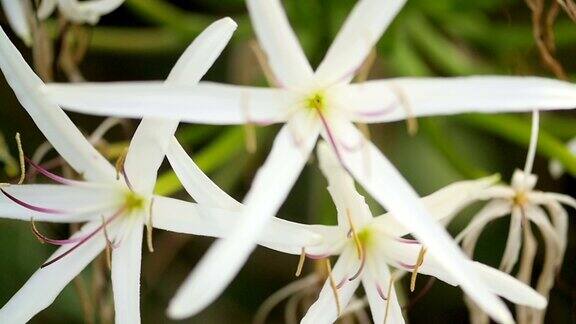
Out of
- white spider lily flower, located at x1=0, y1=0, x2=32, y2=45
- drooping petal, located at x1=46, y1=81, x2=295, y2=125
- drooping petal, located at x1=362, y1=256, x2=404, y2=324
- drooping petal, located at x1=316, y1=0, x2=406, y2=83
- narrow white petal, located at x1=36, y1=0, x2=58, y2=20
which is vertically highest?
white spider lily flower, located at x1=0, y1=0, x2=32, y2=45

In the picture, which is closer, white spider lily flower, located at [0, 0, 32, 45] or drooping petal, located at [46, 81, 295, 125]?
drooping petal, located at [46, 81, 295, 125]

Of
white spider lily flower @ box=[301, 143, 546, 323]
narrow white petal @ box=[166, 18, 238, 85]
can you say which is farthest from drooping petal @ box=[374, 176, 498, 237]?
narrow white petal @ box=[166, 18, 238, 85]

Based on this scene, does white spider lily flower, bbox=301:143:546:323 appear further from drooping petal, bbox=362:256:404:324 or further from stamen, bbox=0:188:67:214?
stamen, bbox=0:188:67:214

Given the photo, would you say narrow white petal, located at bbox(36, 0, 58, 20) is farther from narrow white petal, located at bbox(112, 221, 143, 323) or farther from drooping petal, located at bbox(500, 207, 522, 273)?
drooping petal, located at bbox(500, 207, 522, 273)

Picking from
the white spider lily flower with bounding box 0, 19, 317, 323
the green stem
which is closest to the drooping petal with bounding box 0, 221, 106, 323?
the white spider lily flower with bounding box 0, 19, 317, 323

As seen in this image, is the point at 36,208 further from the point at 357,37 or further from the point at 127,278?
the point at 357,37

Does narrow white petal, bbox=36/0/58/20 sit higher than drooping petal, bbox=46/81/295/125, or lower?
higher

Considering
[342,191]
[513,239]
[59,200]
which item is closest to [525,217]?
[513,239]

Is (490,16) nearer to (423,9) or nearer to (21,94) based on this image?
(423,9)
